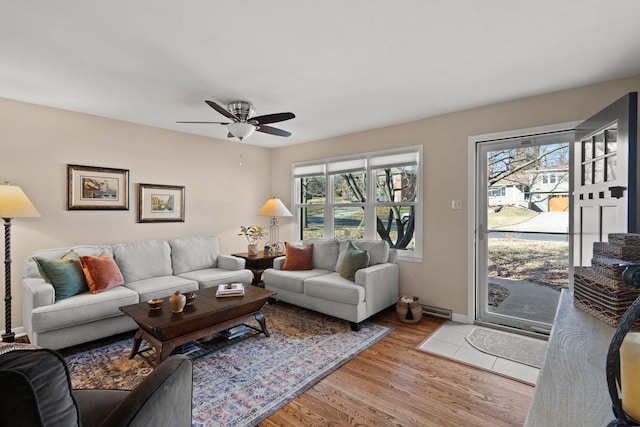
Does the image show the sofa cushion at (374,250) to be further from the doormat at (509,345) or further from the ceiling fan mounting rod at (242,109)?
the ceiling fan mounting rod at (242,109)

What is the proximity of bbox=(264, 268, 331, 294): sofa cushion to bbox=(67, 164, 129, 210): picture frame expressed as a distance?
2.09 m

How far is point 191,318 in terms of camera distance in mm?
2494

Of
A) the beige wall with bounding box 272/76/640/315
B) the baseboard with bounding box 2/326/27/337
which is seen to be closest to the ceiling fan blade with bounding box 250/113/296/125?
the beige wall with bounding box 272/76/640/315

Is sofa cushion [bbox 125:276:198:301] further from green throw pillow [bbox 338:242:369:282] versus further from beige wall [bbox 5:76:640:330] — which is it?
green throw pillow [bbox 338:242:369:282]

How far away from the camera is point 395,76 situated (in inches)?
106

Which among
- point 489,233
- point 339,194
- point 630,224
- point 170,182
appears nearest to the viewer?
point 630,224

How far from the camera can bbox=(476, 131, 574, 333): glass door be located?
3.15 metres

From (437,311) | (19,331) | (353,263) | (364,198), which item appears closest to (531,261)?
(437,311)

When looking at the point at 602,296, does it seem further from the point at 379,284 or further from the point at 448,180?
the point at 448,180

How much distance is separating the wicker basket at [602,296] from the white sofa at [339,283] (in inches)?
82.6

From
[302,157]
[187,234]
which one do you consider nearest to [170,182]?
[187,234]

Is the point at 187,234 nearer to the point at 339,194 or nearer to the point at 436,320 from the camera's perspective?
the point at 339,194

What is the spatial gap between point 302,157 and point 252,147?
928 millimetres

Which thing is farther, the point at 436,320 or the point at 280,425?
the point at 436,320
